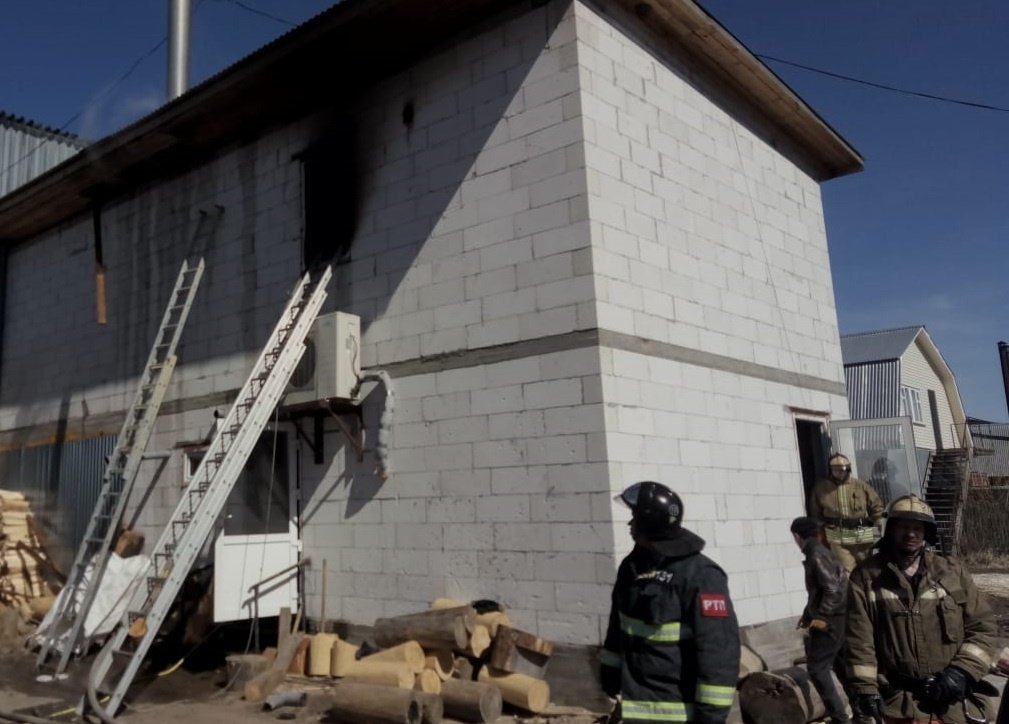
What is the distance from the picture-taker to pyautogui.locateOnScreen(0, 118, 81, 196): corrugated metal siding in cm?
1709

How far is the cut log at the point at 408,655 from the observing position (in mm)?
7066

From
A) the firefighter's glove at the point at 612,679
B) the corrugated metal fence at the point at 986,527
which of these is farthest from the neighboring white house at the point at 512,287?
the corrugated metal fence at the point at 986,527

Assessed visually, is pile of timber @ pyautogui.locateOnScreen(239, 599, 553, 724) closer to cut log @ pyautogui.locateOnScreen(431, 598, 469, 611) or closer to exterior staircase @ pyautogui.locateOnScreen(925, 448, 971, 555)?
cut log @ pyautogui.locateOnScreen(431, 598, 469, 611)

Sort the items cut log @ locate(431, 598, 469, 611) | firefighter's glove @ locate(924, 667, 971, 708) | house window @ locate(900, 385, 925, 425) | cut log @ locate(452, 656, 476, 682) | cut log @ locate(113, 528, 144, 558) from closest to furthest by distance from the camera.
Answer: firefighter's glove @ locate(924, 667, 971, 708) → cut log @ locate(452, 656, 476, 682) → cut log @ locate(431, 598, 469, 611) → cut log @ locate(113, 528, 144, 558) → house window @ locate(900, 385, 925, 425)

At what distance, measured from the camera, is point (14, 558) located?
469 inches

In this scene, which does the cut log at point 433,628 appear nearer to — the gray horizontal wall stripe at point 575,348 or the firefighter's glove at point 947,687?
the gray horizontal wall stripe at point 575,348

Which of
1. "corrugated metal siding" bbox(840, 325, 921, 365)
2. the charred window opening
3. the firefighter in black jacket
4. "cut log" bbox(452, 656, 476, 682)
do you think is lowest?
"cut log" bbox(452, 656, 476, 682)

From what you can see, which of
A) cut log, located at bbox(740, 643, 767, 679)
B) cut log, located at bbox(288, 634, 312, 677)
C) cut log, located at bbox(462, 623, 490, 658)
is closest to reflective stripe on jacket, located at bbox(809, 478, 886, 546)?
cut log, located at bbox(740, 643, 767, 679)

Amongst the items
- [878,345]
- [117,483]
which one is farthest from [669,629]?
[878,345]

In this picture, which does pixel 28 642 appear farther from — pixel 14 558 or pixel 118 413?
pixel 118 413

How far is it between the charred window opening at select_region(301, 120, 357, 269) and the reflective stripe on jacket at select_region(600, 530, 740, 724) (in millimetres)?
6669

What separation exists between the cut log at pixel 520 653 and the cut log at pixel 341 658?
169 centimetres

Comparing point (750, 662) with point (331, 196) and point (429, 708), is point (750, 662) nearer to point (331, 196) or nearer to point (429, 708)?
point (429, 708)

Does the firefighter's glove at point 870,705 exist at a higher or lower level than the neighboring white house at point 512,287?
lower
